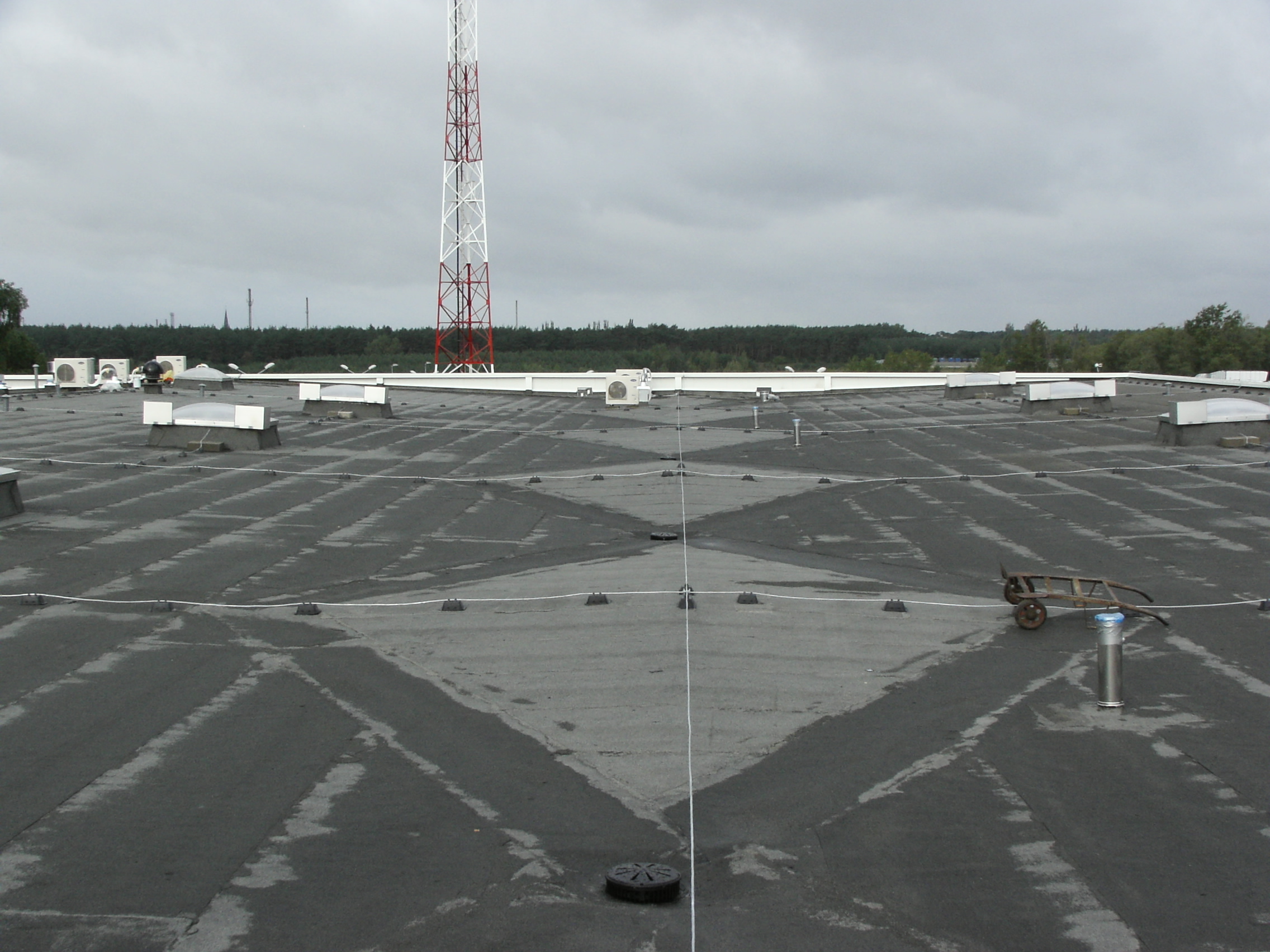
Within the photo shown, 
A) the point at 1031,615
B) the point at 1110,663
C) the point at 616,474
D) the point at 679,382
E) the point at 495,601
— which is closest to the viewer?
the point at 1110,663

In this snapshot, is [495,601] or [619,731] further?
[495,601]

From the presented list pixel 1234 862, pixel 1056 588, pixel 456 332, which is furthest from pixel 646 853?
pixel 456 332

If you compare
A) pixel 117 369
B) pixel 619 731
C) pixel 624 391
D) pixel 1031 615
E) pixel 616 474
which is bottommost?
pixel 619 731

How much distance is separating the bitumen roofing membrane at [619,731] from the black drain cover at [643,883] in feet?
0.38

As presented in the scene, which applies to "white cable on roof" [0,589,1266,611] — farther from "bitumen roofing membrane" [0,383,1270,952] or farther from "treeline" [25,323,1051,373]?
"treeline" [25,323,1051,373]

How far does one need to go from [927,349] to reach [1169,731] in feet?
589

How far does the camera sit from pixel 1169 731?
936cm

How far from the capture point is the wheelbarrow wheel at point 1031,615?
1254cm

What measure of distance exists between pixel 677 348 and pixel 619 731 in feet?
471

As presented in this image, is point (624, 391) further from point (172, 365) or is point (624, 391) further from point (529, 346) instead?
point (529, 346)

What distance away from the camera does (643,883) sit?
6.45 m

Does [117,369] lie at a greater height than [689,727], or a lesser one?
greater

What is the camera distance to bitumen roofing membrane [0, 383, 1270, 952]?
21.0 ft

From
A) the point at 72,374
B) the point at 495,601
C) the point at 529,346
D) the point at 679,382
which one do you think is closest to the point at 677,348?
the point at 529,346
